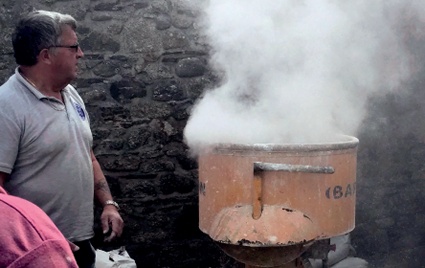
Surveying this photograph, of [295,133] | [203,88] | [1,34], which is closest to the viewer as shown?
[295,133]

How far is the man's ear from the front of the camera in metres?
2.53

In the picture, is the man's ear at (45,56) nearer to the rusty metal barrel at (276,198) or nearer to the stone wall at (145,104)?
the rusty metal barrel at (276,198)

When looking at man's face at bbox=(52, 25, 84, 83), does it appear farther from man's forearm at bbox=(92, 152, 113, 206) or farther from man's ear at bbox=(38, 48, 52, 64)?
man's forearm at bbox=(92, 152, 113, 206)

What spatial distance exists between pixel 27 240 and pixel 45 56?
183cm

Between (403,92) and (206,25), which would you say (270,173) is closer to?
(206,25)

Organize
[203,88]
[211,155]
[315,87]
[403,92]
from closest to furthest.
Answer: [211,155], [315,87], [203,88], [403,92]

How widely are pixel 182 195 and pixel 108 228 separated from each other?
167cm

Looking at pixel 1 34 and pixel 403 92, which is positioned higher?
pixel 1 34

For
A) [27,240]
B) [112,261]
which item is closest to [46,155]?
[112,261]

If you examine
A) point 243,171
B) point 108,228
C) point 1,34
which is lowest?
point 108,228

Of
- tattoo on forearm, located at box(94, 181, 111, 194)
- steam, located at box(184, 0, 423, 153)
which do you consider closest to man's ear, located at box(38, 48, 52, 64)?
tattoo on forearm, located at box(94, 181, 111, 194)

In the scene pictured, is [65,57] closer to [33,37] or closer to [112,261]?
[33,37]

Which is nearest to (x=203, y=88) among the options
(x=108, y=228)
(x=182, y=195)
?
(x=182, y=195)

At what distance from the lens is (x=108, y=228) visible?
8.95ft
